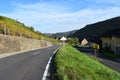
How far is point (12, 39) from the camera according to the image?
158 feet

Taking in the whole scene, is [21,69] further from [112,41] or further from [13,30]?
[112,41]

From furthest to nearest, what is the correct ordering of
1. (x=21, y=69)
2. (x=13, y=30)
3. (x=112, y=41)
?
(x=112, y=41) → (x=13, y=30) → (x=21, y=69)

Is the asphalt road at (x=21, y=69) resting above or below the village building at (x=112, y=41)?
below

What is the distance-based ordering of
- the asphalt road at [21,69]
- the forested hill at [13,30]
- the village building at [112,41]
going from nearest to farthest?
the asphalt road at [21,69] → the forested hill at [13,30] → the village building at [112,41]

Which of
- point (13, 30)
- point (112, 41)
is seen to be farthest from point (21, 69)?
point (112, 41)

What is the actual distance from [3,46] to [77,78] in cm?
2875

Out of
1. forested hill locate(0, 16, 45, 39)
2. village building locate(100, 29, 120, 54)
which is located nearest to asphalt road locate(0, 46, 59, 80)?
forested hill locate(0, 16, 45, 39)

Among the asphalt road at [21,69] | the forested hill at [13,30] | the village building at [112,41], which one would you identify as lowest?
the asphalt road at [21,69]

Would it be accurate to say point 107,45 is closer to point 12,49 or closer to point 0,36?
point 12,49

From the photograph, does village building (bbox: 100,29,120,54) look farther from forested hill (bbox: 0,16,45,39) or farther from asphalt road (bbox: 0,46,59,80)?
asphalt road (bbox: 0,46,59,80)

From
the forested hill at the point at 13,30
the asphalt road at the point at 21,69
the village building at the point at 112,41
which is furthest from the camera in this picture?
the village building at the point at 112,41

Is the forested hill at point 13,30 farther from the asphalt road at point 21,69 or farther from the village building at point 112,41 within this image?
the asphalt road at point 21,69

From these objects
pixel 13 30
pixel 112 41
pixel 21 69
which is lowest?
pixel 21 69

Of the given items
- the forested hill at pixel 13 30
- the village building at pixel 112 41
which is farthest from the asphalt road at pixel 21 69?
the village building at pixel 112 41
